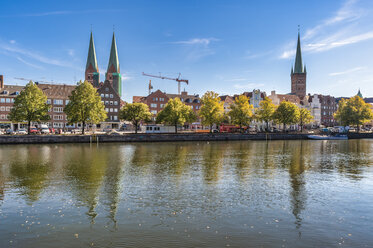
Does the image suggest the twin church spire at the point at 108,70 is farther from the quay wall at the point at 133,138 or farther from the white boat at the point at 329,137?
the white boat at the point at 329,137

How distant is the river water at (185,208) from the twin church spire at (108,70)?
154m

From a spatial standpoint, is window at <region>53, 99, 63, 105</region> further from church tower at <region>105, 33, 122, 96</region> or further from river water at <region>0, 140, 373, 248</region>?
river water at <region>0, 140, 373, 248</region>

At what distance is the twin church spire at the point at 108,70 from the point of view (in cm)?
18550

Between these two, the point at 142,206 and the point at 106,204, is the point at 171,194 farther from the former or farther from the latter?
the point at 106,204

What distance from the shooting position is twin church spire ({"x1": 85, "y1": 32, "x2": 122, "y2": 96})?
609 ft

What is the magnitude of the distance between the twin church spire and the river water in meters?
154

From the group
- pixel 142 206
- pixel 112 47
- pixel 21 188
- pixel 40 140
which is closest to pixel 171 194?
pixel 142 206

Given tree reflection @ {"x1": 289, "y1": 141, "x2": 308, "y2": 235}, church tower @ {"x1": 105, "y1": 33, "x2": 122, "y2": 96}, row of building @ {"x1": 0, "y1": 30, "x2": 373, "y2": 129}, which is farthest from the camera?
church tower @ {"x1": 105, "y1": 33, "x2": 122, "y2": 96}

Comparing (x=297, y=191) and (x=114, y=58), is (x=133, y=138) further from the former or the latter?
(x=114, y=58)

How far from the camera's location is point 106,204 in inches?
926

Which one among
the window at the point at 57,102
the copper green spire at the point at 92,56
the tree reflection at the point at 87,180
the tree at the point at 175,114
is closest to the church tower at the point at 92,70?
the copper green spire at the point at 92,56

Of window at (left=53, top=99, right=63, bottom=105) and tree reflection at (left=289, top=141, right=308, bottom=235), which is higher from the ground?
window at (left=53, top=99, right=63, bottom=105)

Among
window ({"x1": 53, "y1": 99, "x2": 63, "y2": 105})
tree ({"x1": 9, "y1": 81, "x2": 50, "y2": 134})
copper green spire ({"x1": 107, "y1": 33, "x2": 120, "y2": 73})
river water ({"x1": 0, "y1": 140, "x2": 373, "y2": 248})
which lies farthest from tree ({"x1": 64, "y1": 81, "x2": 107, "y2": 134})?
copper green spire ({"x1": 107, "y1": 33, "x2": 120, "y2": 73})

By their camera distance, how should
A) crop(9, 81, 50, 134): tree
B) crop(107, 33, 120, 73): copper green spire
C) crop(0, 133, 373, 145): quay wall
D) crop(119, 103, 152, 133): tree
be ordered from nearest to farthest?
crop(0, 133, 373, 145): quay wall, crop(9, 81, 50, 134): tree, crop(119, 103, 152, 133): tree, crop(107, 33, 120, 73): copper green spire
